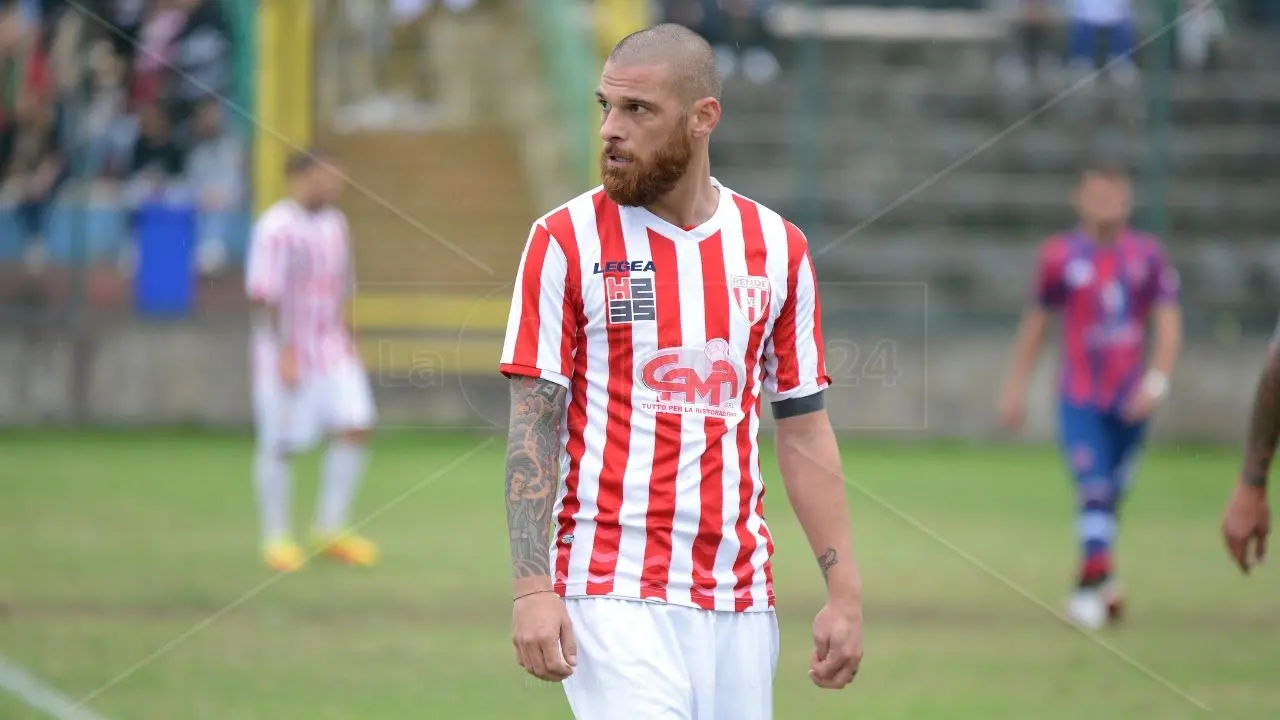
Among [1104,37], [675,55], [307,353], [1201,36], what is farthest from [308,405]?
[1201,36]

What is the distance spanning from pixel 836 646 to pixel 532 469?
77cm

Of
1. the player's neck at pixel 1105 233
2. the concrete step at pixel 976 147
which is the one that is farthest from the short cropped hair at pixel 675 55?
the concrete step at pixel 976 147

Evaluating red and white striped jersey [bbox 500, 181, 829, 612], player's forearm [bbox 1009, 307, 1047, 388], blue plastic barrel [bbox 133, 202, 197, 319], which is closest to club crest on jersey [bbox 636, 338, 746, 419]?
red and white striped jersey [bbox 500, 181, 829, 612]

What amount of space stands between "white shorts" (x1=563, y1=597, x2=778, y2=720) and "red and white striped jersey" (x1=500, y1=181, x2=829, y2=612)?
35 millimetres

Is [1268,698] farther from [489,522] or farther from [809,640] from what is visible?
[489,522]

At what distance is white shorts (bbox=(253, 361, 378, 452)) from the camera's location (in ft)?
38.6

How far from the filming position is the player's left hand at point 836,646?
154 inches

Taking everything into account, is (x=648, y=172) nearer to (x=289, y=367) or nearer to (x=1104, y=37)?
(x=289, y=367)

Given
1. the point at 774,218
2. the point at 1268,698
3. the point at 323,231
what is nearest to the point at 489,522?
the point at 323,231

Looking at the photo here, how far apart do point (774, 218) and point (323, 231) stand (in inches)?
312

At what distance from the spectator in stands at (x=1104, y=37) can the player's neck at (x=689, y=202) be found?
16.3 metres

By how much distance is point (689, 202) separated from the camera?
3885 mm

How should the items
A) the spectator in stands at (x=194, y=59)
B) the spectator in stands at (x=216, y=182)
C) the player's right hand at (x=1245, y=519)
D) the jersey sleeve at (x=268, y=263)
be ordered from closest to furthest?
the player's right hand at (x=1245, y=519)
the jersey sleeve at (x=268, y=263)
the spectator in stands at (x=194, y=59)
the spectator in stands at (x=216, y=182)

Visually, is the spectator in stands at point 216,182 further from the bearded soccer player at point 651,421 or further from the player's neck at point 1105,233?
the bearded soccer player at point 651,421
